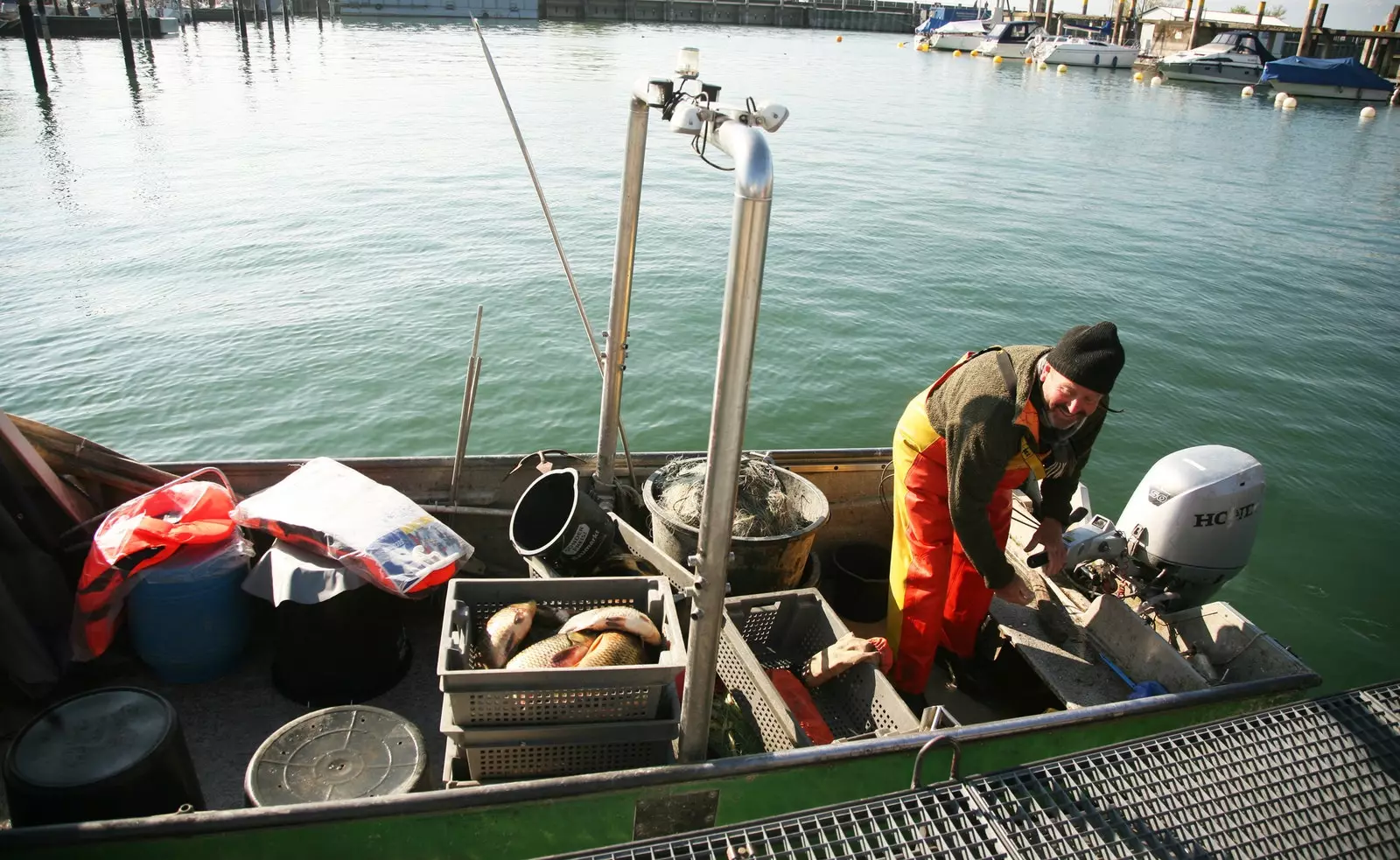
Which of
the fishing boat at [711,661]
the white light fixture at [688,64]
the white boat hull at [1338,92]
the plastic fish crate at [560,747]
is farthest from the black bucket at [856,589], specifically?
the white boat hull at [1338,92]

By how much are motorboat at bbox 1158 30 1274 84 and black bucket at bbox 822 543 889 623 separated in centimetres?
5472

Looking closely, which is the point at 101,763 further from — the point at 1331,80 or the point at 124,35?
the point at 1331,80

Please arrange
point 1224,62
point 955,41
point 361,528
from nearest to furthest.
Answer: point 361,528
point 1224,62
point 955,41

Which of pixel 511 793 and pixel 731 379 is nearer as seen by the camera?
pixel 731 379

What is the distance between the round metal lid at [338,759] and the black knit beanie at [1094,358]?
8.77ft

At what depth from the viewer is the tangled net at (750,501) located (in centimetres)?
413

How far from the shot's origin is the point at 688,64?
295 cm

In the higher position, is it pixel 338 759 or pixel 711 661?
pixel 711 661

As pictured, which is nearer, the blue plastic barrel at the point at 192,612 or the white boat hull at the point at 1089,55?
the blue plastic barrel at the point at 192,612

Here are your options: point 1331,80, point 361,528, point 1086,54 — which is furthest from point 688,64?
point 1086,54

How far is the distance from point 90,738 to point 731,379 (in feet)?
7.82

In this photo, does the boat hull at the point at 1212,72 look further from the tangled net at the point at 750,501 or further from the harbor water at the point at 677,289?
the tangled net at the point at 750,501

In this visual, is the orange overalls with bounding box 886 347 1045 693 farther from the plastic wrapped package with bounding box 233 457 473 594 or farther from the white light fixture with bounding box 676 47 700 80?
the plastic wrapped package with bounding box 233 457 473 594

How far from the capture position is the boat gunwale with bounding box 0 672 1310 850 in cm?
231
